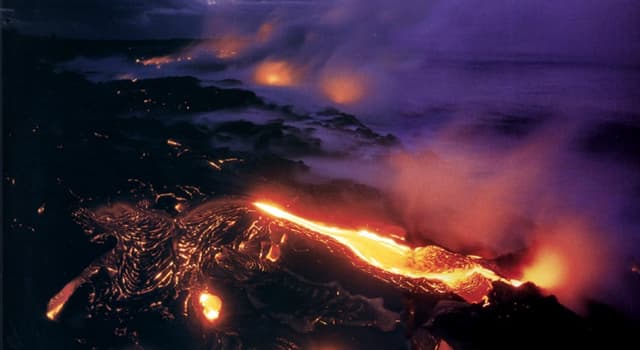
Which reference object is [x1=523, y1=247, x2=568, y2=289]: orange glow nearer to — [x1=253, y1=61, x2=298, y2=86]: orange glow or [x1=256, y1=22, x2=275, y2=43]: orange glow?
[x1=253, y1=61, x2=298, y2=86]: orange glow

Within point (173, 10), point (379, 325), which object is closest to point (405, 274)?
point (379, 325)

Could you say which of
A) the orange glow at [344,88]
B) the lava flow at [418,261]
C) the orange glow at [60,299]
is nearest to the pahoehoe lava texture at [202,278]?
the orange glow at [60,299]

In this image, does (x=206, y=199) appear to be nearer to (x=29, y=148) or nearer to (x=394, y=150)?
(x=394, y=150)

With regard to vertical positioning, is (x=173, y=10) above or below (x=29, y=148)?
above

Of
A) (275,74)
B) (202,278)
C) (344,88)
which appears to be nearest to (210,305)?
(202,278)

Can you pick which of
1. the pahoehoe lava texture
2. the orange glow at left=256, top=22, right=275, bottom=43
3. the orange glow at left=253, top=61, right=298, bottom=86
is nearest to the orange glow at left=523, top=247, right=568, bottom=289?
the pahoehoe lava texture

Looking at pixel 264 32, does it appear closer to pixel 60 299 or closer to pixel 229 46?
pixel 229 46
